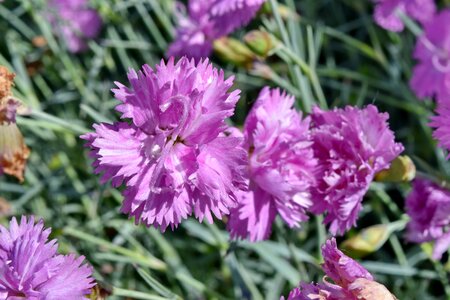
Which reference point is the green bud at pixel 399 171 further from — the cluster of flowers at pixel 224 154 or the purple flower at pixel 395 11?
the purple flower at pixel 395 11

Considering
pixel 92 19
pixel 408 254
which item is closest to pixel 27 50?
pixel 92 19

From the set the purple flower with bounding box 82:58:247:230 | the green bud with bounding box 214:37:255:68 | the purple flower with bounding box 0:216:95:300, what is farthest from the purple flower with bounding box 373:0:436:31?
the purple flower with bounding box 0:216:95:300

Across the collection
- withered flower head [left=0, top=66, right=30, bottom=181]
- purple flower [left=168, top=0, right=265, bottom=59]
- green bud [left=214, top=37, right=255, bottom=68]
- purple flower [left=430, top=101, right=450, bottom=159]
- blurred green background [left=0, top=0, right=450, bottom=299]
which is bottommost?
blurred green background [left=0, top=0, right=450, bottom=299]

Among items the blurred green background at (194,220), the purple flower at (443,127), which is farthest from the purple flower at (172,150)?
the blurred green background at (194,220)

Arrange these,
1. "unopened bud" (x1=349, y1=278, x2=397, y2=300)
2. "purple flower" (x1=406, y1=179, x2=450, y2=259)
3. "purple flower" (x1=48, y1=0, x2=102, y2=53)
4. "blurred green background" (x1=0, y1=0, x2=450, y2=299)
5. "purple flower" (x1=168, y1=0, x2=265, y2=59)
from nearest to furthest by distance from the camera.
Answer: "unopened bud" (x1=349, y1=278, x2=397, y2=300), "purple flower" (x1=406, y1=179, x2=450, y2=259), "purple flower" (x1=168, y1=0, x2=265, y2=59), "blurred green background" (x1=0, y1=0, x2=450, y2=299), "purple flower" (x1=48, y1=0, x2=102, y2=53)

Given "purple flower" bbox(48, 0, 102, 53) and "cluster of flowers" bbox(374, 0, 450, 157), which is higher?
"purple flower" bbox(48, 0, 102, 53)

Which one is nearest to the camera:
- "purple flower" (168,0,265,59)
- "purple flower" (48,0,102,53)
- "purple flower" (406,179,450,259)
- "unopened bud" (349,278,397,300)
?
"unopened bud" (349,278,397,300)

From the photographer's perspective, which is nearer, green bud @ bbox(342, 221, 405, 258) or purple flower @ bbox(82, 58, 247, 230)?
purple flower @ bbox(82, 58, 247, 230)

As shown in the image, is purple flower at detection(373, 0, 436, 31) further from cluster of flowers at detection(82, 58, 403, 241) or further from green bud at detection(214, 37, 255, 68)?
cluster of flowers at detection(82, 58, 403, 241)
